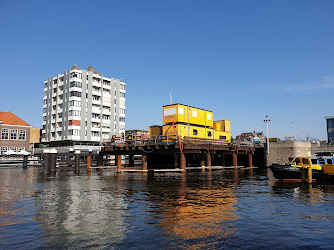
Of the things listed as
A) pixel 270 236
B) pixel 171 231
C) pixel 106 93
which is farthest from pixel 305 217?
pixel 106 93

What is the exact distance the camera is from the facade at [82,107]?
90.6 m

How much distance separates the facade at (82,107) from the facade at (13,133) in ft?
45.9

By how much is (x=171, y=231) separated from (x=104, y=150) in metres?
37.2

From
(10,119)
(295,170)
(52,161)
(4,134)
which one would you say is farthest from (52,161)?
(10,119)

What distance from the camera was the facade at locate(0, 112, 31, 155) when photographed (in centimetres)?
7494

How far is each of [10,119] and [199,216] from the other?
79.8m

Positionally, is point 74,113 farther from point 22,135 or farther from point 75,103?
point 22,135

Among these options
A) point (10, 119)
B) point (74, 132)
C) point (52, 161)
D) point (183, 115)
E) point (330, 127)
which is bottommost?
point (52, 161)

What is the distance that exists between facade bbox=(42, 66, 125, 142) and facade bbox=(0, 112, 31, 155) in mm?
13999

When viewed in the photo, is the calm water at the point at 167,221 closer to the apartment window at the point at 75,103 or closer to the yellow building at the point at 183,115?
the yellow building at the point at 183,115

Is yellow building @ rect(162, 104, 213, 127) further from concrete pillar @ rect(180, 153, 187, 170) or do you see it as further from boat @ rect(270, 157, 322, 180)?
boat @ rect(270, 157, 322, 180)

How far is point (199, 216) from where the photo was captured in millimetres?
12875

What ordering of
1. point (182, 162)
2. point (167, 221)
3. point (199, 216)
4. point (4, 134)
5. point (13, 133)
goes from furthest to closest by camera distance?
point (13, 133) < point (4, 134) < point (182, 162) < point (199, 216) < point (167, 221)

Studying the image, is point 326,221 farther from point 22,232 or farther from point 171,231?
point 22,232
